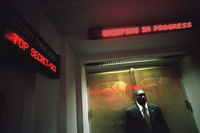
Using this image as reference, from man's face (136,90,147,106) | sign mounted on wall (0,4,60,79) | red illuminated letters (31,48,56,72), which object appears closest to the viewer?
sign mounted on wall (0,4,60,79)

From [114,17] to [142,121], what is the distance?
2.12 metres

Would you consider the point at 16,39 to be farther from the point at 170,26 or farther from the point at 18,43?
the point at 170,26

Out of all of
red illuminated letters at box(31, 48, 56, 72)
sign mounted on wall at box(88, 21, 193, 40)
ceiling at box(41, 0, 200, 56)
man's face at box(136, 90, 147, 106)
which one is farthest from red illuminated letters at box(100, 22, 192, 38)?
man's face at box(136, 90, 147, 106)

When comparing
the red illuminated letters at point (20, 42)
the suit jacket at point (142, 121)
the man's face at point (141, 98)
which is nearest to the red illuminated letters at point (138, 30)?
the red illuminated letters at point (20, 42)

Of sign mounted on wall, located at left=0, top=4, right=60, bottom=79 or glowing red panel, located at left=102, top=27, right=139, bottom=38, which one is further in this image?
glowing red panel, located at left=102, top=27, right=139, bottom=38

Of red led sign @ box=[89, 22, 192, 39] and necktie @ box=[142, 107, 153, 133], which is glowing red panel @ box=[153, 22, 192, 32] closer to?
red led sign @ box=[89, 22, 192, 39]

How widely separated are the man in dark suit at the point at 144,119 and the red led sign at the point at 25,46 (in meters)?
2.06

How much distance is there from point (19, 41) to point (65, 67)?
1.01m

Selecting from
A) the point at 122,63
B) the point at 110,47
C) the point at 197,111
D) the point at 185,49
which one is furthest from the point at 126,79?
the point at 197,111

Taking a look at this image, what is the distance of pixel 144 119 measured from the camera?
2.32 m

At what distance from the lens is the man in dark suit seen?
2.27 m

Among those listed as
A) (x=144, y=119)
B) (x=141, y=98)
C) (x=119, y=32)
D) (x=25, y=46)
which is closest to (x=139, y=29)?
(x=119, y=32)

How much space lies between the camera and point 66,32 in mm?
2111

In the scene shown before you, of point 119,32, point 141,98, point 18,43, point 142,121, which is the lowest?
point 142,121
